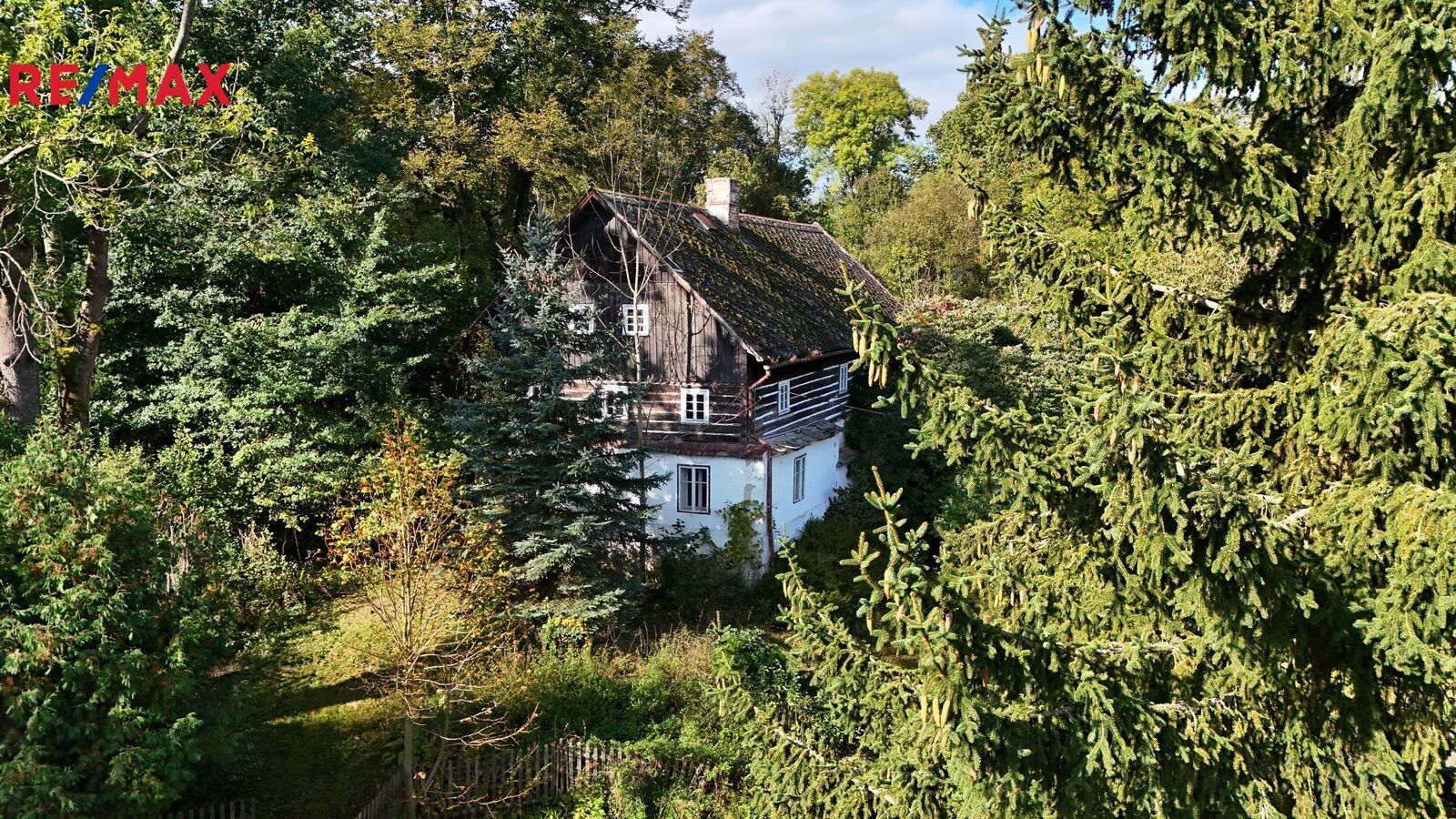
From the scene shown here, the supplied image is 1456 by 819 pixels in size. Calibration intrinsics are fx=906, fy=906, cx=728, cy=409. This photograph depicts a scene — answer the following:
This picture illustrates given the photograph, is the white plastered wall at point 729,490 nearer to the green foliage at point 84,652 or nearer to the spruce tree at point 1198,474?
the green foliage at point 84,652

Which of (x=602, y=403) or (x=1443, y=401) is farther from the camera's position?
(x=602, y=403)

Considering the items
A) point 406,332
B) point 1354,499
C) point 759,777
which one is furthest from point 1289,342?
point 406,332

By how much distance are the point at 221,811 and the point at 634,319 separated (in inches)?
583

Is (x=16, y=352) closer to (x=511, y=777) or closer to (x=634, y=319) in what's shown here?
(x=511, y=777)

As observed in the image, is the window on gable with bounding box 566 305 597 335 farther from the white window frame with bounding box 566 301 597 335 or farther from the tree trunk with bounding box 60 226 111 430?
the tree trunk with bounding box 60 226 111 430

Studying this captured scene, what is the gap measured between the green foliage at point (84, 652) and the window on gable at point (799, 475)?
15.3 m

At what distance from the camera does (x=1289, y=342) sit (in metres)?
7.37

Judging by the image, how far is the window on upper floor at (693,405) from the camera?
888 inches

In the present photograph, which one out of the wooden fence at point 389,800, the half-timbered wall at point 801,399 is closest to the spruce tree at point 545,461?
the wooden fence at point 389,800

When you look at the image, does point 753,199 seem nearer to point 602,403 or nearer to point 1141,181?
point 602,403

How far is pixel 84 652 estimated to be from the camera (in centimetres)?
912

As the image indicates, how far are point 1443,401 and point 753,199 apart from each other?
131 ft

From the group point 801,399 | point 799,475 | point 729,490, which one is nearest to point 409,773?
point 729,490

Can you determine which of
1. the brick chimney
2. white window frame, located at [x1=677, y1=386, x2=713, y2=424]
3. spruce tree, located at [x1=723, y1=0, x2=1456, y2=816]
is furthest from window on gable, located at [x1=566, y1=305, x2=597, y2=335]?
the brick chimney
